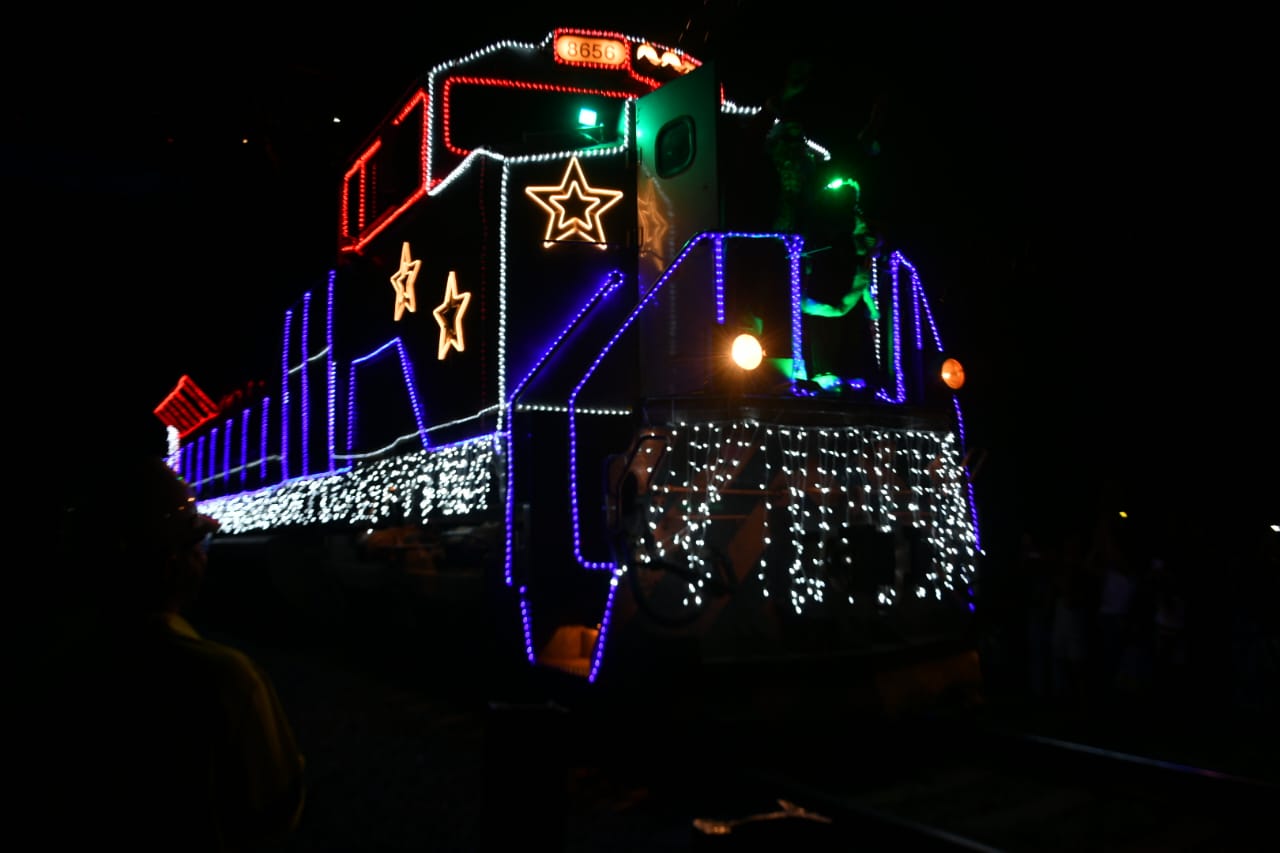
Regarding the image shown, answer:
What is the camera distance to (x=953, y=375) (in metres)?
Result: 6.57

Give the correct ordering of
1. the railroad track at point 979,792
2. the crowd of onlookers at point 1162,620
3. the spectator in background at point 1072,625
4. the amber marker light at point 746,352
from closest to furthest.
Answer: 1. the railroad track at point 979,792
2. the amber marker light at point 746,352
3. the crowd of onlookers at point 1162,620
4. the spectator in background at point 1072,625

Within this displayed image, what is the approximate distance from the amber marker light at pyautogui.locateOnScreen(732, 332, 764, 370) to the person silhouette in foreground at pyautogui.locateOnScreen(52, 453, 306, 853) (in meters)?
3.83

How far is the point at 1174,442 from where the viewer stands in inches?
432

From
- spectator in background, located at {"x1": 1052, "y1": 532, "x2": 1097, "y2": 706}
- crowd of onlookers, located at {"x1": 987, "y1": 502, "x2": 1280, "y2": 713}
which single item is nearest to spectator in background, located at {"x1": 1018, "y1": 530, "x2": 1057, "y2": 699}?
crowd of onlookers, located at {"x1": 987, "y1": 502, "x2": 1280, "y2": 713}

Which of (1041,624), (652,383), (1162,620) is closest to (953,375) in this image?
(652,383)

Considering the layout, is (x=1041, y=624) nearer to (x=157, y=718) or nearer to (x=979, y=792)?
(x=979, y=792)

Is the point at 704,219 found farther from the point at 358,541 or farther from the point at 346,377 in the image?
the point at 358,541

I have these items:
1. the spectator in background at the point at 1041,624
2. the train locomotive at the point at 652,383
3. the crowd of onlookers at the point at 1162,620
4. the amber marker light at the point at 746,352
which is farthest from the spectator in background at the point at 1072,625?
the amber marker light at the point at 746,352

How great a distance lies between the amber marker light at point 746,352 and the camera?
5.61 m

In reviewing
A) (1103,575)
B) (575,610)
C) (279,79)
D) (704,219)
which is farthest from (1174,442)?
(279,79)

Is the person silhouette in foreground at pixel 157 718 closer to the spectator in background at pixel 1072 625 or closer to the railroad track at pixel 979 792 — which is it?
the railroad track at pixel 979 792

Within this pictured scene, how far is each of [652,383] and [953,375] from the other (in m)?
2.02

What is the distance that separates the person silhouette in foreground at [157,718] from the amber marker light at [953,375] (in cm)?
532

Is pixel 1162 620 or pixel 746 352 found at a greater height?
pixel 746 352
